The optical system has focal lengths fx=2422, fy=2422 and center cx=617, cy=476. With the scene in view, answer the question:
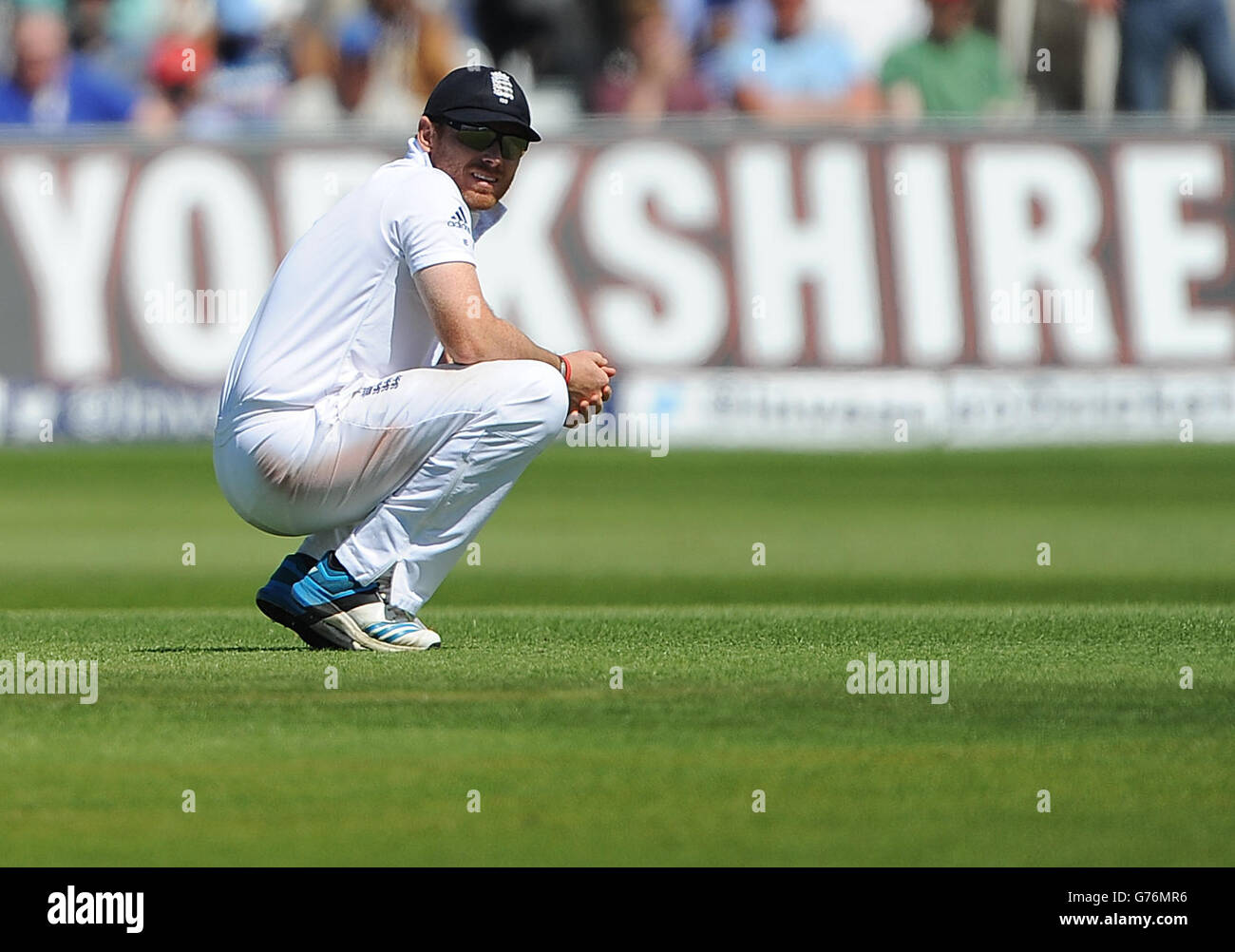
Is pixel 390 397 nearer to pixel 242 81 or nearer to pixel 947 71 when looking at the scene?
pixel 947 71

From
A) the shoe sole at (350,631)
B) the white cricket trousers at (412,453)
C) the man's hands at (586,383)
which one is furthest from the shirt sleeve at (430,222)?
the shoe sole at (350,631)

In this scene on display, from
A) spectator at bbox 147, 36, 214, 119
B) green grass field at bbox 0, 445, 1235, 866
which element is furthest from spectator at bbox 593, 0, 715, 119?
green grass field at bbox 0, 445, 1235, 866

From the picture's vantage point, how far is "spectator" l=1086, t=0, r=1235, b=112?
19.2 m

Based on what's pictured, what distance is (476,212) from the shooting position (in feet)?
26.9

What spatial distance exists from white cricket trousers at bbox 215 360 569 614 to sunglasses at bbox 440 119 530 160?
2.37ft

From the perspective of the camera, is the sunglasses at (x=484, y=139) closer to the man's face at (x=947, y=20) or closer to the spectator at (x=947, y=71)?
the spectator at (x=947, y=71)

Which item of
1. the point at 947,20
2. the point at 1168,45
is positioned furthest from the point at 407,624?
the point at 1168,45

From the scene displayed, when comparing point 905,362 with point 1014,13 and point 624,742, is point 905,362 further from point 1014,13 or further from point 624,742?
point 624,742

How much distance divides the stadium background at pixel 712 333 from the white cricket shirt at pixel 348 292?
929mm

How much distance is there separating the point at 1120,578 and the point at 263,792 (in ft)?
22.8

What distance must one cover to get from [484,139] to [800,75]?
1157cm

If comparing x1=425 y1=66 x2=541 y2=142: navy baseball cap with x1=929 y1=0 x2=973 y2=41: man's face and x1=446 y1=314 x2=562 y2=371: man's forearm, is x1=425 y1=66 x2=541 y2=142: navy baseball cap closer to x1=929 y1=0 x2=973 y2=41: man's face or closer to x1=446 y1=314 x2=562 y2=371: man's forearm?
x1=446 y1=314 x2=562 y2=371: man's forearm

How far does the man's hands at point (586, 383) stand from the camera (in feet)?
26.3

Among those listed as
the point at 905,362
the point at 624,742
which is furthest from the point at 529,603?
the point at 905,362
